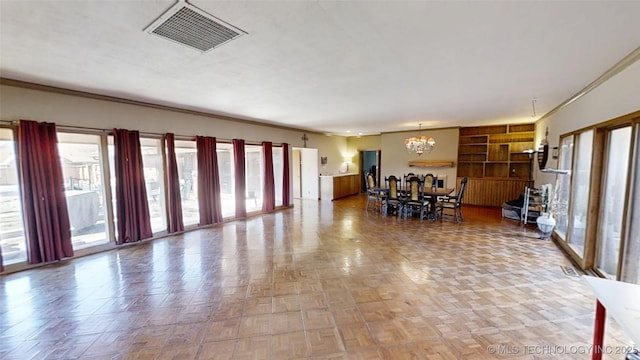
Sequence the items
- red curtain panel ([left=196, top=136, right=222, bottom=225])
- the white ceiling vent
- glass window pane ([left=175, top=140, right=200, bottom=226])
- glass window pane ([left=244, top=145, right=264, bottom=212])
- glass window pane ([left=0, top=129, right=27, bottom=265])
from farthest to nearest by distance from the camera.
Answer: glass window pane ([left=244, top=145, right=264, bottom=212]), red curtain panel ([left=196, top=136, right=222, bottom=225]), glass window pane ([left=175, top=140, right=200, bottom=226]), glass window pane ([left=0, top=129, right=27, bottom=265]), the white ceiling vent

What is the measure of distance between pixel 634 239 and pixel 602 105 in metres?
1.72

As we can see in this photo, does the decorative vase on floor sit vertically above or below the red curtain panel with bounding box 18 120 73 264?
below

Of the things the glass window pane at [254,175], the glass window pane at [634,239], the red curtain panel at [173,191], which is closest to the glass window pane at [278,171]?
the glass window pane at [254,175]

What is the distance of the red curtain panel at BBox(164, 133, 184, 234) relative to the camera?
5125mm

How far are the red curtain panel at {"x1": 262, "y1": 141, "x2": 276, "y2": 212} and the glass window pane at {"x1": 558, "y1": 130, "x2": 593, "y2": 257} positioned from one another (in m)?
6.49

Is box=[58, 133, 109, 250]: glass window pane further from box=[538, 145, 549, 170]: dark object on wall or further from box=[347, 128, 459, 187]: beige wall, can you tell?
box=[538, 145, 549, 170]: dark object on wall

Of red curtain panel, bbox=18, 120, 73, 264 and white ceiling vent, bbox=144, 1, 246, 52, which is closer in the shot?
white ceiling vent, bbox=144, 1, 246, 52

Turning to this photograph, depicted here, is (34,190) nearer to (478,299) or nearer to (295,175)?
(478,299)

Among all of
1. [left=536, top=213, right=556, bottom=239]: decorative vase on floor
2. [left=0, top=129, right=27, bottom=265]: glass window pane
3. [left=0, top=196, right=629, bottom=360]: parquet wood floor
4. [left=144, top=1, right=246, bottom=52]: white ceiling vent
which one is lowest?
[left=0, top=196, right=629, bottom=360]: parquet wood floor

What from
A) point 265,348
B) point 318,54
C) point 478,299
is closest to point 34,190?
point 265,348

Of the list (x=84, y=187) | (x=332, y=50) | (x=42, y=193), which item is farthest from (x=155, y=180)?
(x=332, y=50)

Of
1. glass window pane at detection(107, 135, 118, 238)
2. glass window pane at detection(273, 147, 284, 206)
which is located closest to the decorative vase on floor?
glass window pane at detection(273, 147, 284, 206)

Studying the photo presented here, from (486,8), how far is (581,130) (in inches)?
136

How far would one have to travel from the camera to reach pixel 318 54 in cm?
259
